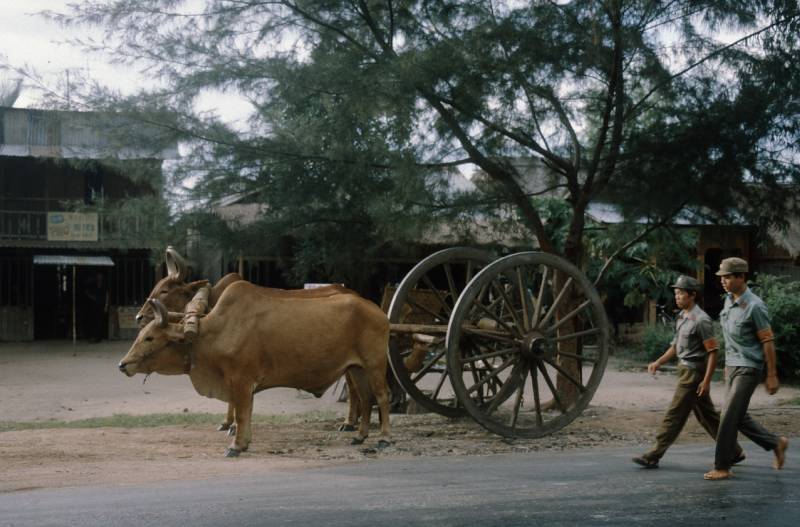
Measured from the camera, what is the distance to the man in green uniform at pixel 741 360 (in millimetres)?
7223

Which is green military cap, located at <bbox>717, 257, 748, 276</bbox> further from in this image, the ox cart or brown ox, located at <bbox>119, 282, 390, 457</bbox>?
brown ox, located at <bbox>119, 282, 390, 457</bbox>

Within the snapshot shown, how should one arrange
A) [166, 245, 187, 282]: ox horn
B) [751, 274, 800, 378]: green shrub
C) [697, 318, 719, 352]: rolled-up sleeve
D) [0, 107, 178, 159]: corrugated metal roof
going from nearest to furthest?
1. [697, 318, 719, 352]: rolled-up sleeve
2. [166, 245, 187, 282]: ox horn
3. [0, 107, 178, 159]: corrugated metal roof
4. [751, 274, 800, 378]: green shrub

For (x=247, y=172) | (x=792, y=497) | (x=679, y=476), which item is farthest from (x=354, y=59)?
(x=792, y=497)

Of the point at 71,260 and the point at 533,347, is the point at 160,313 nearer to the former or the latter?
the point at 533,347

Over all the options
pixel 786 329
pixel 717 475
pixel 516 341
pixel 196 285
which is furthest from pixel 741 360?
pixel 786 329

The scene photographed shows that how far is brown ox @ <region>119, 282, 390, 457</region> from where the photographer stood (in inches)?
343

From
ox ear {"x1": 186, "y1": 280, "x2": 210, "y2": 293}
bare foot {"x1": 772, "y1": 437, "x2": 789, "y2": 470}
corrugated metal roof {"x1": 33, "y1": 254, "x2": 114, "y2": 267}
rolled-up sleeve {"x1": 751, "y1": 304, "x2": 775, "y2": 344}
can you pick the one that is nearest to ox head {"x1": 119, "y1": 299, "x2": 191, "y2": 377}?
ox ear {"x1": 186, "y1": 280, "x2": 210, "y2": 293}

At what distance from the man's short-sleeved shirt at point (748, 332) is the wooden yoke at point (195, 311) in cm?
483

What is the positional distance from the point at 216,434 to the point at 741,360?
562cm

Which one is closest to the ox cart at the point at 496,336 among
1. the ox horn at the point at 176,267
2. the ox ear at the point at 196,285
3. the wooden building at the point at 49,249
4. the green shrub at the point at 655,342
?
the ox ear at the point at 196,285

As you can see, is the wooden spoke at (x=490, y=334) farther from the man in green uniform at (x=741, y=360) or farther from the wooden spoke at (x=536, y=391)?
the man in green uniform at (x=741, y=360)

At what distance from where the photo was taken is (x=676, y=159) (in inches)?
420

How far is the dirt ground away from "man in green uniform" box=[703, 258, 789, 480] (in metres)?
1.83

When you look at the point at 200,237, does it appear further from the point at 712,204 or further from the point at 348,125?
the point at 712,204
